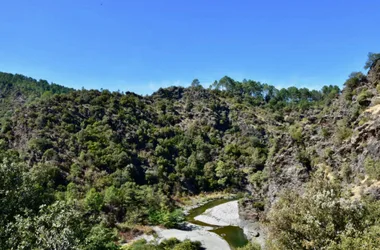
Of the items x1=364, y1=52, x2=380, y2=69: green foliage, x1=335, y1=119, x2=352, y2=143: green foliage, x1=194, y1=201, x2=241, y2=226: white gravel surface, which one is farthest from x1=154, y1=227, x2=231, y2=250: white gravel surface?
x1=364, y1=52, x2=380, y2=69: green foliage

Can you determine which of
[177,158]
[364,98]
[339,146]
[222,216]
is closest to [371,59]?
[364,98]

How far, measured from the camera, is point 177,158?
91000 millimetres

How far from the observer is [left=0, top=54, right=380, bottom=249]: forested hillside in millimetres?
15656

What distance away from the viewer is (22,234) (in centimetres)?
1355

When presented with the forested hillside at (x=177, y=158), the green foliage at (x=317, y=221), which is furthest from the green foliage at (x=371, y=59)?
the green foliage at (x=317, y=221)

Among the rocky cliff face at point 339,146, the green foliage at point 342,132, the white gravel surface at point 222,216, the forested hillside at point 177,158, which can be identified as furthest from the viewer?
the white gravel surface at point 222,216

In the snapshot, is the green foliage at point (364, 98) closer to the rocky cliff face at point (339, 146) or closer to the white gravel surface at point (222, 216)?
the rocky cliff face at point (339, 146)

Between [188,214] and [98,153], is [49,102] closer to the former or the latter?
[98,153]

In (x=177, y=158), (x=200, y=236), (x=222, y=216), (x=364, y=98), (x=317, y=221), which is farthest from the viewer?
(x=177, y=158)

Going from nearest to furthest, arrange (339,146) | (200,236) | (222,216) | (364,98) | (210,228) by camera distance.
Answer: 1. (339,146)
2. (364,98)
3. (200,236)
4. (210,228)
5. (222,216)

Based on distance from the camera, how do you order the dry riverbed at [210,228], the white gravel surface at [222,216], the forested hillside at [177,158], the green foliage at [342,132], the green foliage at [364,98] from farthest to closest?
the white gravel surface at [222,216]
the dry riverbed at [210,228]
the green foliage at [364,98]
the green foliage at [342,132]
the forested hillside at [177,158]

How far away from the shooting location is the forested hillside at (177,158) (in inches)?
616

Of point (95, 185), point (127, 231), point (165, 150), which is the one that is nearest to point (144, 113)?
point (165, 150)

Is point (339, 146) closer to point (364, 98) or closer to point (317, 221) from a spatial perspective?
point (364, 98)
